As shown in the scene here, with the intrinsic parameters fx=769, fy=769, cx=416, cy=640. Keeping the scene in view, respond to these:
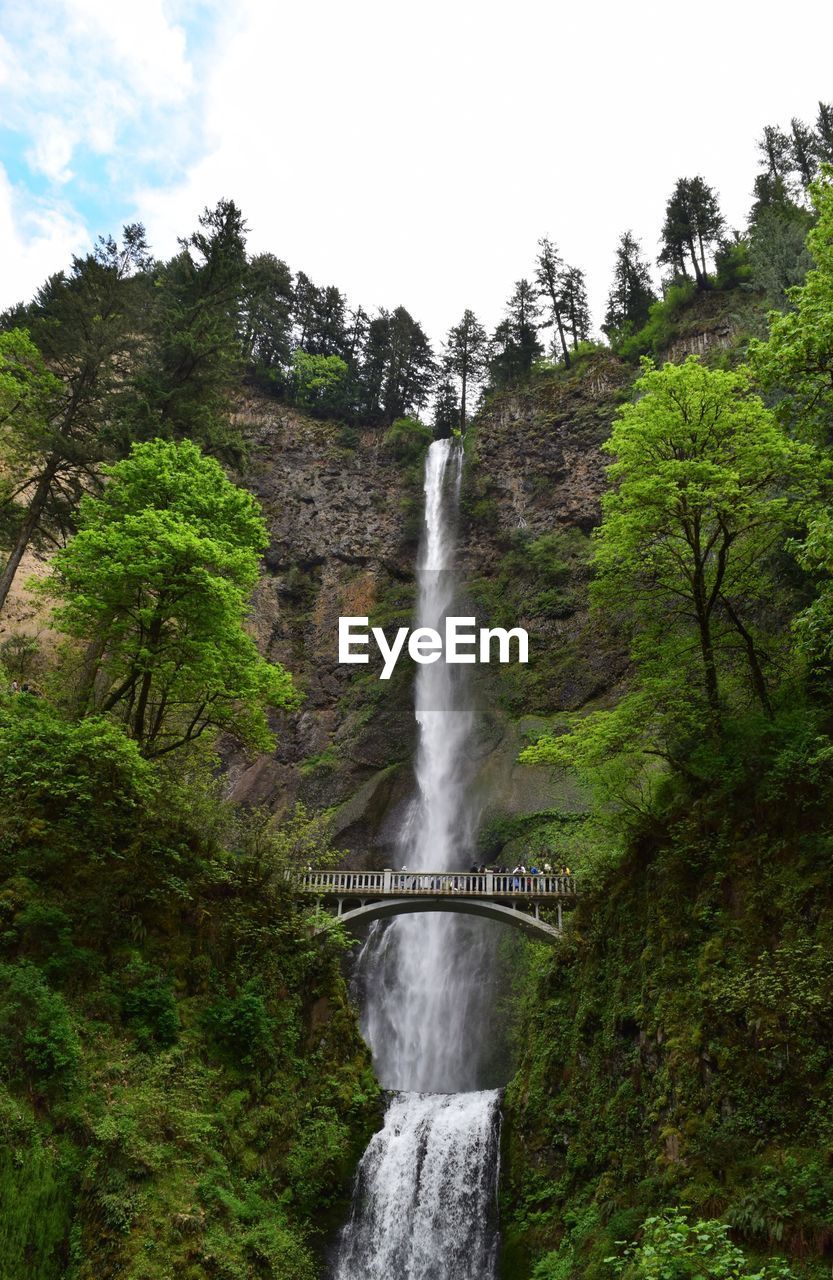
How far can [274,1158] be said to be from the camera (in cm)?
1452

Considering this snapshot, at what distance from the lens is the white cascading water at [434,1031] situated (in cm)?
1652

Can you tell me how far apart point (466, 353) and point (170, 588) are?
4354cm

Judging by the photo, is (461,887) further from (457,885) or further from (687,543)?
(687,543)

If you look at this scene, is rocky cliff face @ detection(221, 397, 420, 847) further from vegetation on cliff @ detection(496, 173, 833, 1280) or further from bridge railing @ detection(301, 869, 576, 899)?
vegetation on cliff @ detection(496, 173, 833, 1280)

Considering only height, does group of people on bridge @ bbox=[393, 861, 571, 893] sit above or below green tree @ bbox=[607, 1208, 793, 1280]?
above

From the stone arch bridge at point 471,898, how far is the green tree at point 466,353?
115 ft

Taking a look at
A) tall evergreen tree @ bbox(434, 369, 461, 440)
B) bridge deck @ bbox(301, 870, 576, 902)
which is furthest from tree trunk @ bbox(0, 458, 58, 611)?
tall evergreen tree @ bbox(434, 369, 461, 440)

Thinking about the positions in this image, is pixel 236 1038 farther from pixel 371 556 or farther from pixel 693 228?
pixel 693 228

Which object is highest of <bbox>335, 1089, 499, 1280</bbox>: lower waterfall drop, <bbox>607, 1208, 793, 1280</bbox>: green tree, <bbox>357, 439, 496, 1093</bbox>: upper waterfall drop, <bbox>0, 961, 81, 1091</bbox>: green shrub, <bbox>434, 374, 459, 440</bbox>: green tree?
<bbox>434, 374, 459, 440</bbox>: green tree

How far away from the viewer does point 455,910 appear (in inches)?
1033

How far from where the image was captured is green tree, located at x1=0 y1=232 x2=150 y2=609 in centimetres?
2111

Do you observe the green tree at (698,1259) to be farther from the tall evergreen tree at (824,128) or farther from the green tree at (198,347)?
the tall evergreen tree at (824,128)

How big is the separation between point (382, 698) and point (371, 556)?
10.6 meters

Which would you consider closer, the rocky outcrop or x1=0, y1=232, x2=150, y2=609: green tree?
x1=0, y1=232, x2=150, y2=609: green tree
